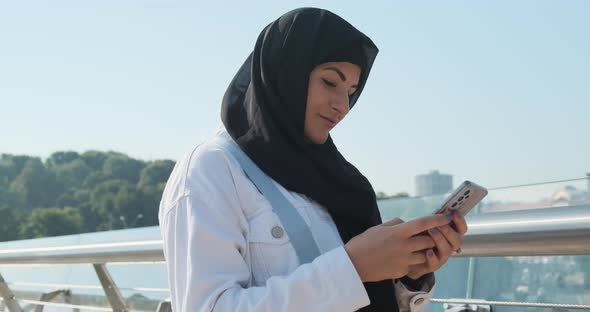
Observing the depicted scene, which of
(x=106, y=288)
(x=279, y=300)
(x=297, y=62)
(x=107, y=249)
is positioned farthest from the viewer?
(x=106, y=288)

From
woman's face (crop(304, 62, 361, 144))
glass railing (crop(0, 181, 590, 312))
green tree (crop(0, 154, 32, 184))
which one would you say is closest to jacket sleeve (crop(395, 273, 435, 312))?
woman's face (crop(304, 62, 361, 144))

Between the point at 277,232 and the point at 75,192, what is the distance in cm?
4521

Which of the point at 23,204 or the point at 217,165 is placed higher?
the point at 23,204

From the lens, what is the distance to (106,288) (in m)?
3.92

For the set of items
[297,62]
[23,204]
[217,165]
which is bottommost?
[217,165]

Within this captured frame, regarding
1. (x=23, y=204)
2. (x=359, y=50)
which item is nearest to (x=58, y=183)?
(x=23, y=204)

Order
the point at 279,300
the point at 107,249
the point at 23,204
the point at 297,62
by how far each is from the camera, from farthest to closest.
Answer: the point at 23,204 < the point at 107,249 < the point at 297,62 < the point at 279,300

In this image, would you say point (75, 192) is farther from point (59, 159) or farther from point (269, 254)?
point (269, 254)

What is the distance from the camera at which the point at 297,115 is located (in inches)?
71.4

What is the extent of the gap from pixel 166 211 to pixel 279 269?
258 millimetres

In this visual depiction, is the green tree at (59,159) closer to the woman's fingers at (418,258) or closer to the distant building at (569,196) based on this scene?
the distant building at (569,196)

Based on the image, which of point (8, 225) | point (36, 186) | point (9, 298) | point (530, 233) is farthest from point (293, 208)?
point (36, 186)

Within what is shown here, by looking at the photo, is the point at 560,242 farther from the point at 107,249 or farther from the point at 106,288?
the point at 106,288

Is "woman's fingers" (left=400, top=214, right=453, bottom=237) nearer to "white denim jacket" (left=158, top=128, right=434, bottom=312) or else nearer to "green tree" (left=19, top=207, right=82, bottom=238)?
"white denim jacket" (left=158, top=128, right=434, bottom=312)
